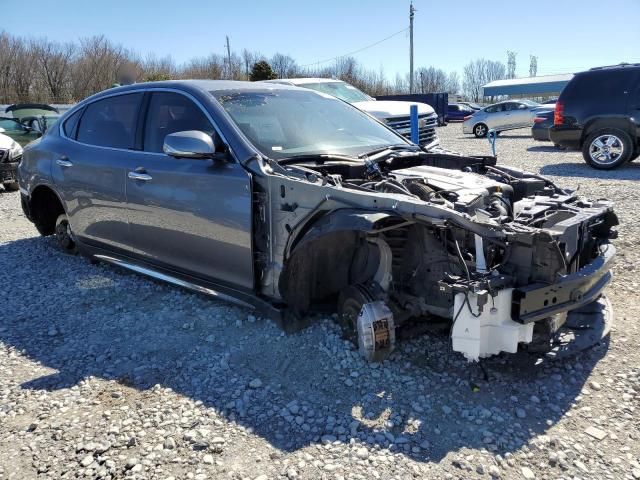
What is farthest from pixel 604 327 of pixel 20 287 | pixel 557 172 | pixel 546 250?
pixel 557 172

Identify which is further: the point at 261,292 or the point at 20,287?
the point at 20,287

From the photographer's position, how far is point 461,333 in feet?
9.07

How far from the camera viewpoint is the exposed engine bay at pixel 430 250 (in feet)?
9.01

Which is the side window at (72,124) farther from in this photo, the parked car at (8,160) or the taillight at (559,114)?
the taillight at (559,114)

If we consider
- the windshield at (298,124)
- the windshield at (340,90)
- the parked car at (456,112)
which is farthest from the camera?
the parked car at (456,112)

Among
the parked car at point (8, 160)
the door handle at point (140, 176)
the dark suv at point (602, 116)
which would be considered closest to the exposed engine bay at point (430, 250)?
the door handle at point (140, 176)

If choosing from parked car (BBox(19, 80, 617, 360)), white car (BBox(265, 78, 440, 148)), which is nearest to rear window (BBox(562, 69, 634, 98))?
white car (BBox(265, 78, 440, 148))

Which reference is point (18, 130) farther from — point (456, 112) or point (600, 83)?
point (456, 112)

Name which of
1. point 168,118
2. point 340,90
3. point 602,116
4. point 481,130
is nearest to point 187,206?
point 168,118

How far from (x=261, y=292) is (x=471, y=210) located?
1.49 m

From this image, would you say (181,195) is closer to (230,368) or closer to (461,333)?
(230,368)

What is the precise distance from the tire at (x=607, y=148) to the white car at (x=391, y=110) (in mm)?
2992

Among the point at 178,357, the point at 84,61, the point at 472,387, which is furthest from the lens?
the point at 84,61

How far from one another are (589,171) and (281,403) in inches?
379
